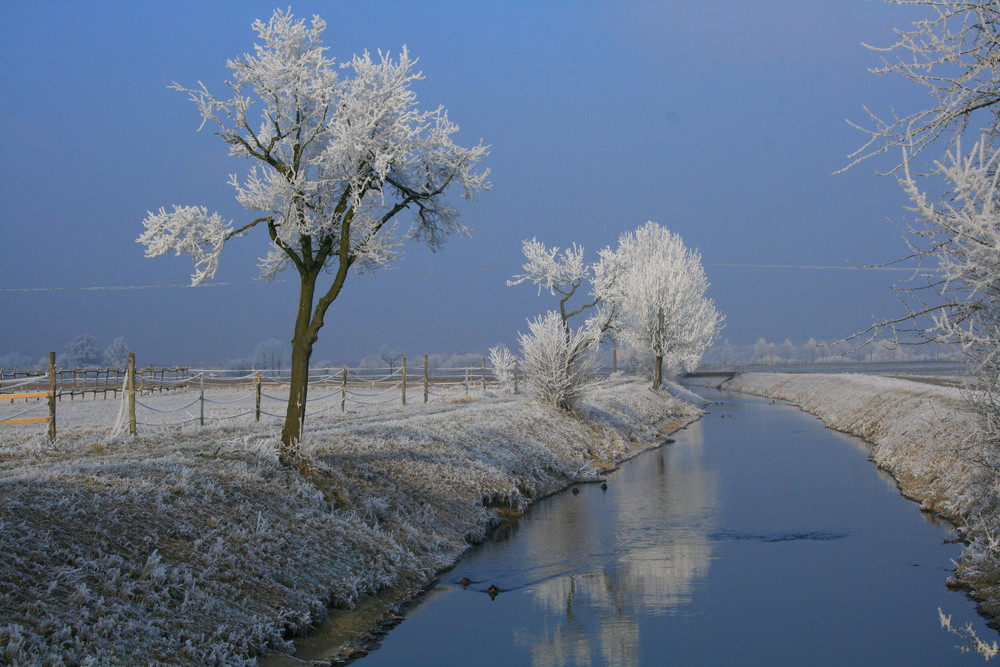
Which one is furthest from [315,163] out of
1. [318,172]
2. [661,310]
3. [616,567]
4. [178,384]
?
[661,310]

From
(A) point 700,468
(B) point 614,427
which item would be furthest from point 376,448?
(B) point 614,427

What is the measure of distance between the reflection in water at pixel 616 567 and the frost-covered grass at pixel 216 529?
184 cm

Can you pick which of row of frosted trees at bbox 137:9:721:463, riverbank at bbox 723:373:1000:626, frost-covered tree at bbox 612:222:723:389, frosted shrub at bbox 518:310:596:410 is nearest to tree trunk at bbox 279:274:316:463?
row of frosted trees at bbox 137:9:721:463

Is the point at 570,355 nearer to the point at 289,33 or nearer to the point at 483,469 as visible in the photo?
the point at 483,469

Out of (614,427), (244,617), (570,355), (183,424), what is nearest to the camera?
(244,617)

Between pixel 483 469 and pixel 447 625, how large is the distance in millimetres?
7931

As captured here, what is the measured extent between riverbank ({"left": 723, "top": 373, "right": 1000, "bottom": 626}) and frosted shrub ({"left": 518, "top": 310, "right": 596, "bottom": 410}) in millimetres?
9636

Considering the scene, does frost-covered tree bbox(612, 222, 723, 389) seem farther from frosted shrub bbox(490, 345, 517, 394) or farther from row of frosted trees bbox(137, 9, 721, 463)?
row of frosted trees bbox(137, 9, 721, 463)

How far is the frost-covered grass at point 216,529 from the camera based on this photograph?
776cm

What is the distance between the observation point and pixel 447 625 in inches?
428

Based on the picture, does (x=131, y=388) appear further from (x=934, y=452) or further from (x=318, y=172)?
(x=934, y=452)

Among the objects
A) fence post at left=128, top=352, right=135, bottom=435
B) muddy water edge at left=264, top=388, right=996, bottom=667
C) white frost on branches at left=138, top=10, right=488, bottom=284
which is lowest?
muddy water edge at left=264, top=388, right=996, bottom=667

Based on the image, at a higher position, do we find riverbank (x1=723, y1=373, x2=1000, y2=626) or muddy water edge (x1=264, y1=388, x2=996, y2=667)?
riverbank (x1=723, y1=373, x2=1000, y2=626)

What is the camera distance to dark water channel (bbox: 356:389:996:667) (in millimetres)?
9922
